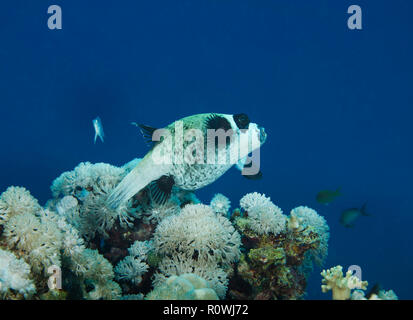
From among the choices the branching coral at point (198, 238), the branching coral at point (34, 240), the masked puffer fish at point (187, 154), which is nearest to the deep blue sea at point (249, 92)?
the branching coral at point (198, 238)

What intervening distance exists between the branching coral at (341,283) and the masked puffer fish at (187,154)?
6.51 ft

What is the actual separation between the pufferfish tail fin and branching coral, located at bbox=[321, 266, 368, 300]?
257cm

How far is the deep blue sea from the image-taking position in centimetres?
4144

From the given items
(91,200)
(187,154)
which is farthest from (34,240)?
(187,154)

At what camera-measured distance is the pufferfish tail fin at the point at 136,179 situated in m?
3.65

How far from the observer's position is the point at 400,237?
36000 millimetres

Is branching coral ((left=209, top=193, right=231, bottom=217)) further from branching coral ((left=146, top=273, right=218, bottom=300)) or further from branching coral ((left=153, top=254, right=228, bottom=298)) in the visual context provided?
branching coral ((left=146, top=273, right=218, bottom=300))

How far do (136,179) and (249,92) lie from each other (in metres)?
72.3

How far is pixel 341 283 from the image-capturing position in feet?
10.00

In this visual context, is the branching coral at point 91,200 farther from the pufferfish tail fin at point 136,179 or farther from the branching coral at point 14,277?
the branching coral at point 14,277

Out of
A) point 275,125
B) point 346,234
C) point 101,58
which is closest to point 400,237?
point 346,234

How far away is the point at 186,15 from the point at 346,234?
75663 millimetres
